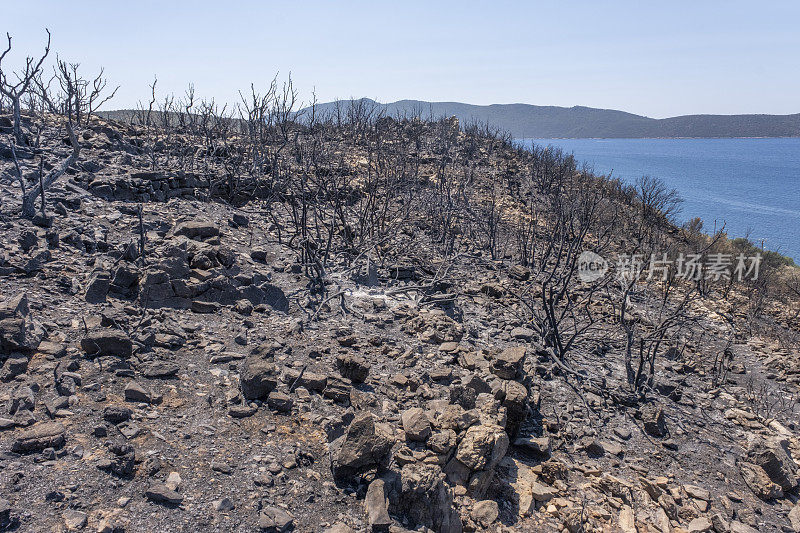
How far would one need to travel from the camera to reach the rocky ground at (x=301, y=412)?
2.55 metres

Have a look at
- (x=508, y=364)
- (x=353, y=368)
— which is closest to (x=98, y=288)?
(x=353, y=368)

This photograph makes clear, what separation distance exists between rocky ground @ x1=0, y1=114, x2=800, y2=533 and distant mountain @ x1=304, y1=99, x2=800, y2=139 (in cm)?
11775

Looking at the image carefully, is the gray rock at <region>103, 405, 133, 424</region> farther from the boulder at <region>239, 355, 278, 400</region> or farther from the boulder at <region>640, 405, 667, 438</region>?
the boulder at <region>640, 405, 667, 438</region>

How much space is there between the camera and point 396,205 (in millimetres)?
11898

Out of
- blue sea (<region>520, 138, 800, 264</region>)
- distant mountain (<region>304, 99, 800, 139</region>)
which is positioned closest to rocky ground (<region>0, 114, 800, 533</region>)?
blue sea (<region>520, 138, 800, 264</region>)

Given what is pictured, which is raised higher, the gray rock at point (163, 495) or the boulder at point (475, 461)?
the gray rock at point (163, 495)

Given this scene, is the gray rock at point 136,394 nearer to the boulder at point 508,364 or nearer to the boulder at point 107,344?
the boulder at point 107,344

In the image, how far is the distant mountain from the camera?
130000mm

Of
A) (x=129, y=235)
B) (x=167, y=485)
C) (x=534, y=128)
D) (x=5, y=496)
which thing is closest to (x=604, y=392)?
(x=167, y=485)

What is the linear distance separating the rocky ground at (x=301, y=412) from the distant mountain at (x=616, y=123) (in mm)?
117754

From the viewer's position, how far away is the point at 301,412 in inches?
137

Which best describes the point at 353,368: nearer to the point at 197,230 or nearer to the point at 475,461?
the point at 475,461

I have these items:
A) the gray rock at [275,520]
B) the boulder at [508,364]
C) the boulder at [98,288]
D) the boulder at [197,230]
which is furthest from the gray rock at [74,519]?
the boulder at [197,230]

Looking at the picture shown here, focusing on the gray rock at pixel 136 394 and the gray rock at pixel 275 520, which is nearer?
the gray rock at pixel 275 520
